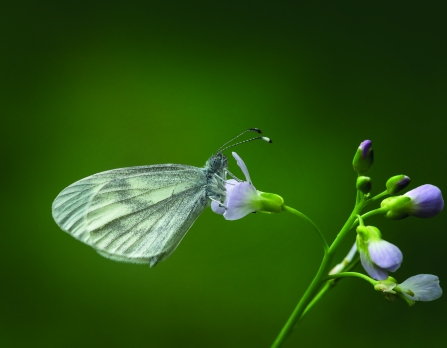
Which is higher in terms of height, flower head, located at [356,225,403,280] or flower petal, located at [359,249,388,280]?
flower head, located at [356,225,403,280]

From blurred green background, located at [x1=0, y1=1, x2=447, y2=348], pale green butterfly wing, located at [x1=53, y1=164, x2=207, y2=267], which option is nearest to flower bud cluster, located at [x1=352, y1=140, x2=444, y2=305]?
pale green butterfly wing, located at [x1=53, y1=164, x2=207, y2=267]

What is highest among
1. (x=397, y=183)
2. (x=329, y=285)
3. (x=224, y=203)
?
(x=397, y=183)

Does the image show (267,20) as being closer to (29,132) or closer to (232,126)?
(232,126)

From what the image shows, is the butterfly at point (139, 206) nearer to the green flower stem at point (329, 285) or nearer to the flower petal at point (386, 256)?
the green flower stem at point (329, 285)

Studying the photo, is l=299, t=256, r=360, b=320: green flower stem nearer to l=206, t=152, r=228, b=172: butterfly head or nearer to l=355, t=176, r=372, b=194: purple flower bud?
l=355, t=176, r=372, b=194: purple flower bud

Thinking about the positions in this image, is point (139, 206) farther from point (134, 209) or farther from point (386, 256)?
Answer: point (386, 256)

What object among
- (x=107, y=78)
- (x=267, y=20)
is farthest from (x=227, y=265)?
(x=267, y=20)

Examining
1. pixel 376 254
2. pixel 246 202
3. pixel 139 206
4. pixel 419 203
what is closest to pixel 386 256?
pixel 376 254
